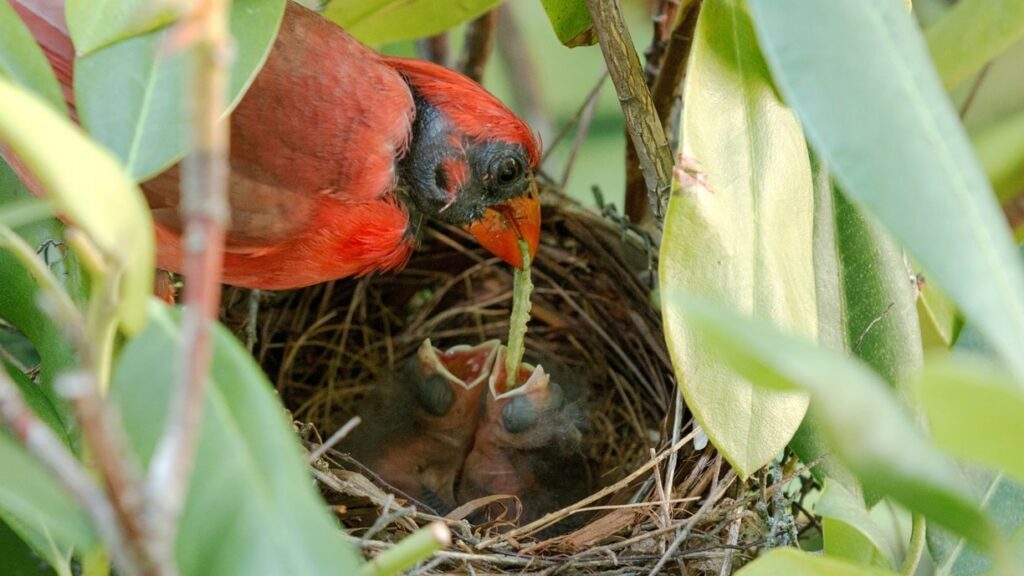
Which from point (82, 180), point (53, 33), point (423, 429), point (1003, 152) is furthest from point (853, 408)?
point (423, 429)

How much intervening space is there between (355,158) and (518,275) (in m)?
0.48

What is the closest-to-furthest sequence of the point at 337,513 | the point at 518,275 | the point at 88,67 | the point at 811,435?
the point at 88,67
the point at 811,435
the point at 337,513
the point at 518,275

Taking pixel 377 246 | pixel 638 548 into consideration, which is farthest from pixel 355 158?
pixel 638 548

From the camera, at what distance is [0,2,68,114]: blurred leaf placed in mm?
819

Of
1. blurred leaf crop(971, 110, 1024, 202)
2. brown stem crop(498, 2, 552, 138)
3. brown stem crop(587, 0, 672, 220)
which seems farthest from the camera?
brown stem crop(498, 2, 552, 138)

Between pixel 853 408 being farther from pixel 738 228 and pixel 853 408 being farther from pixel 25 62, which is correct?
pixel 25 62

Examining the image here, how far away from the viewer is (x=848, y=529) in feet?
2.90

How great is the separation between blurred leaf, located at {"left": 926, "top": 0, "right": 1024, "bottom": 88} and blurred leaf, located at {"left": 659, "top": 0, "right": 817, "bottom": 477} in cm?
20

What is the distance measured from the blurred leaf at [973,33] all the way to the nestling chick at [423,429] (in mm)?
1007

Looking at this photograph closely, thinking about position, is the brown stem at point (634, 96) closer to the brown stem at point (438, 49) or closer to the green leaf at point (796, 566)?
the green leaf at point (796, 566)

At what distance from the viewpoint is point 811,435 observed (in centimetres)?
115

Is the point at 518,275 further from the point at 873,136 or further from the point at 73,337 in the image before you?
the point at 73,337

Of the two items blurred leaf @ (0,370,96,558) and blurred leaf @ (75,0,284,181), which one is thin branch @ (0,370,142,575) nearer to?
blurred leaf @ (0,370,96,558)

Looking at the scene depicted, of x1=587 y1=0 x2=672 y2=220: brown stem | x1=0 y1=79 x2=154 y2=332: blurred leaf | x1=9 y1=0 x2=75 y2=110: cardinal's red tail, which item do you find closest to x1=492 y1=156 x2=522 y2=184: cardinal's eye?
x1=587 y1=0 x2=672 y2=220: brown stem
